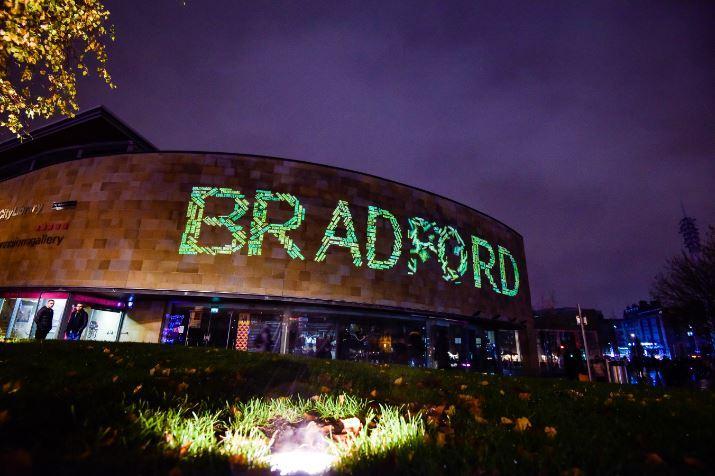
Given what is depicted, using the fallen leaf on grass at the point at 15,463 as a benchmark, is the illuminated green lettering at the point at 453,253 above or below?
above

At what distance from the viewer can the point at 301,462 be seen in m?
3.21

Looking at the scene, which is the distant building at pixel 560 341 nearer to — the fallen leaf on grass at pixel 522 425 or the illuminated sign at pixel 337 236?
the illuminated sign at pixel 337 236

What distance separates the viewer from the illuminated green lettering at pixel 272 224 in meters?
19.3

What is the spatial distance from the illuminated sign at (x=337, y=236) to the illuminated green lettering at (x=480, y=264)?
75 millimetres

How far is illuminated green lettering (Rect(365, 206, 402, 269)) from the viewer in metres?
21.3

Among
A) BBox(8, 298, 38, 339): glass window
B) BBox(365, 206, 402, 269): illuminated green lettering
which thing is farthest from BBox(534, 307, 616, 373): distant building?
BBox(8, 298, 38, 339): glass window

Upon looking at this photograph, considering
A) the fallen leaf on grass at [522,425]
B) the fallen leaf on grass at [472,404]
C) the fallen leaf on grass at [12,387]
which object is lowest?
the fallen leaf on grass at [522,425]

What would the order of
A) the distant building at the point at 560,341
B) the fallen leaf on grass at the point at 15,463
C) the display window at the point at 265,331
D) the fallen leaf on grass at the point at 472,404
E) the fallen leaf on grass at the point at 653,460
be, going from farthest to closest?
the distant building at the point at 560,341
the display window at the point at 265,331
the fallen leaf on grass at the point at 472,404
the fallen leaf on grass at the point at 653,460
the fallen leaf on grass at the point at 15,463

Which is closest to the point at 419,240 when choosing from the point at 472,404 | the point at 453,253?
the point at 453,253

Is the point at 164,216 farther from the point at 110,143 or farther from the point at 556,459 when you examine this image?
the point at 556,459

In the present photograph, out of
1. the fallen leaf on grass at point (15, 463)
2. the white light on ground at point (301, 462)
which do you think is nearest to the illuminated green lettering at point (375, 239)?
the white light on ground at point (301, 462)

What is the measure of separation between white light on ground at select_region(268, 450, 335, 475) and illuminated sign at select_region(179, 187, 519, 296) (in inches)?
650

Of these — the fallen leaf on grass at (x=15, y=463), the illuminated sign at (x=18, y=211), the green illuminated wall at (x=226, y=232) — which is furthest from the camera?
the illuminated sign at (x=18, y=211)

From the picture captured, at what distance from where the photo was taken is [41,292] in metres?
19.2
